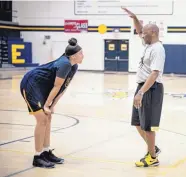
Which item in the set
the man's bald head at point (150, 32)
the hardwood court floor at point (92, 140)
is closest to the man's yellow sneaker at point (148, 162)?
the hardwood court floor at point (92, 140)

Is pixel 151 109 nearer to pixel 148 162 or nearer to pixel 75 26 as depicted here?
pixel 148 162

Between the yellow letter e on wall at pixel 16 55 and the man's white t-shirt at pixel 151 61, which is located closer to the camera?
the man's white t-shirt at pixel 151 61

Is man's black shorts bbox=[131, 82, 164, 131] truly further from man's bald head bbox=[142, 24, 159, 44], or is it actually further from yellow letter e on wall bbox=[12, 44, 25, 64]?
yellow letter e on wall bbox=[12, 44, 25, 64]

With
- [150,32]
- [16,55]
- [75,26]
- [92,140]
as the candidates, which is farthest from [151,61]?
[16,55]

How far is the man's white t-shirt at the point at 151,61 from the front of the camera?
19.9 feet

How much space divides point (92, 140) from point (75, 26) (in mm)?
25294

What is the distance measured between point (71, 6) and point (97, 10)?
199 centimetres

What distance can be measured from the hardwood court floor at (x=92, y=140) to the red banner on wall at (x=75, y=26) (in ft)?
60.1

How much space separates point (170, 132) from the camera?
9.34 metres

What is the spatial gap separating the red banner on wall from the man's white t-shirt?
88.0 feet

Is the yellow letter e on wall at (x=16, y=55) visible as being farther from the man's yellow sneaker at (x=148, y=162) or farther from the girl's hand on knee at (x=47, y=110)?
the man's yellow sneaker at (x=148, y=162)

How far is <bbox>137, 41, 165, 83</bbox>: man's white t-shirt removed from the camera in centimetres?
605

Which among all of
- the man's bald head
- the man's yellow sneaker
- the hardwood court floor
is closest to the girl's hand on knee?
the hardwood court floor

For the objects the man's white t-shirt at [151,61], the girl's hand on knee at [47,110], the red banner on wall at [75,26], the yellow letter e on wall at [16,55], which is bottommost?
the yellow letter e on wall at [16,55]
